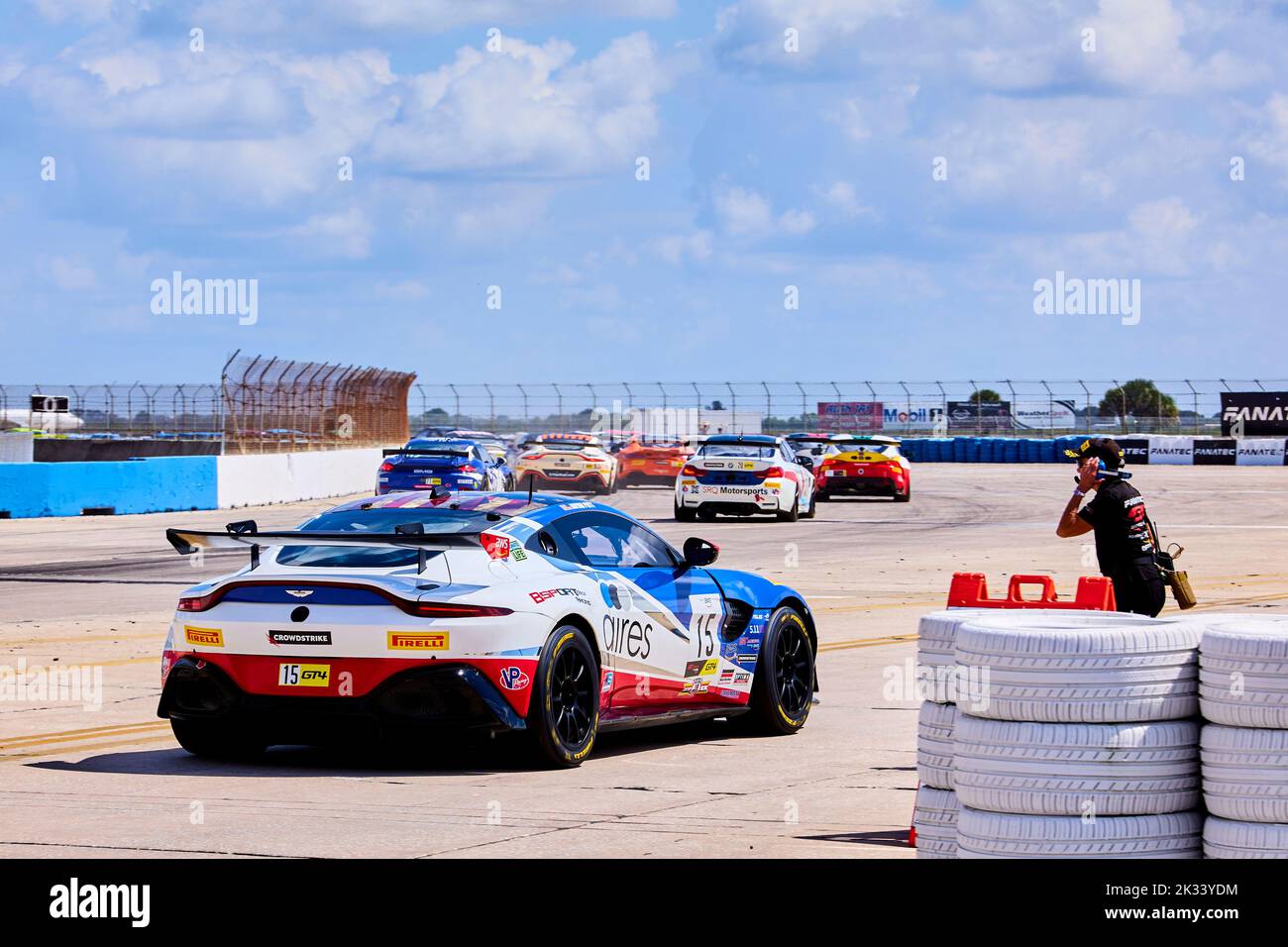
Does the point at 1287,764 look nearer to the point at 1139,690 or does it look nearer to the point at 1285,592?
the point at 1139,690

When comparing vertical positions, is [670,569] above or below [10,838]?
above

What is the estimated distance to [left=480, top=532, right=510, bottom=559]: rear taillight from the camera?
8852 mm

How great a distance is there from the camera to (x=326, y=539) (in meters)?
9.02

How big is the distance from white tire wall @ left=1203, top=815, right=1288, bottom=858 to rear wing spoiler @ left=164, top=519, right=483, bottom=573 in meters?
4.17

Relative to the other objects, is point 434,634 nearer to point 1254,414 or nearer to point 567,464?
point 567,464

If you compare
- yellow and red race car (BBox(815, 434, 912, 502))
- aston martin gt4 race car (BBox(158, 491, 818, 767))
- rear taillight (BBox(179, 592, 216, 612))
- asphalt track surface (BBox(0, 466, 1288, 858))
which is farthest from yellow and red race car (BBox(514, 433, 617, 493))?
rear taillight (BBox(179, 592, 216, 612))

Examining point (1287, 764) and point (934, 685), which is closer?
point (1287, 764)

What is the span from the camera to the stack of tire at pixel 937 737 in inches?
245

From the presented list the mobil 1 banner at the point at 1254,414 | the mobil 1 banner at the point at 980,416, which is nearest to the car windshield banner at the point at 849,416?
the mobil 1 banner at the point at 980,416

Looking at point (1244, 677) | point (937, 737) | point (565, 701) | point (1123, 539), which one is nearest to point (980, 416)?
point (1123, 539)

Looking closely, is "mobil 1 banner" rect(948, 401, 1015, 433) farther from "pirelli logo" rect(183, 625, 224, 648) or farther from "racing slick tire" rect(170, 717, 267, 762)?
"pirelli logo" rect(183, 625, 224, 648)

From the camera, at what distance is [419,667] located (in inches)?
333
